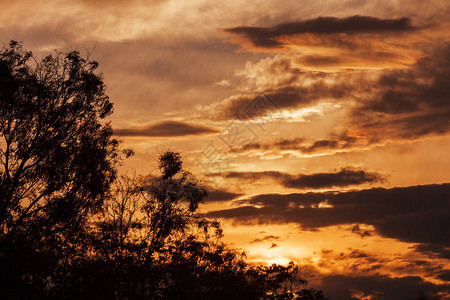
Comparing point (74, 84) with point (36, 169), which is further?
point (74, 84)

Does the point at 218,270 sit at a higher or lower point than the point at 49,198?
lower

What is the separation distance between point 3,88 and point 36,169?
5.12 meters

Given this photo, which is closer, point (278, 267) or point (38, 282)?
point (38, 282)

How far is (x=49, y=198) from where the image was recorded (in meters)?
29.1

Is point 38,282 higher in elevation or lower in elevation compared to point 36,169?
lower

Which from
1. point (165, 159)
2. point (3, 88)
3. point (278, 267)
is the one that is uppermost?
point (3, 88)

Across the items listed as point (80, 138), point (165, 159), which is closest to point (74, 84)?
point (80, 138)

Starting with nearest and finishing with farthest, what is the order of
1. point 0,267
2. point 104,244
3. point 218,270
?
point 0,267
point 104,244
point 218,270

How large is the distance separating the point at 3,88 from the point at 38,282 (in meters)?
11.6

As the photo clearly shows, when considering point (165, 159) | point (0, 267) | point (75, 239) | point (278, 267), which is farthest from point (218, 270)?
point (0, 267)

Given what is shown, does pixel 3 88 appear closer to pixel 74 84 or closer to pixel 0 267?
pixel 74 84

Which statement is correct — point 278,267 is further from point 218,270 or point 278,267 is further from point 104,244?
point 104,244

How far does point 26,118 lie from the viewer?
94.3ft

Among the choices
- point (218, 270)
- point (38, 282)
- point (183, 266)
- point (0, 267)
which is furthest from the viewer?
point (218, 270)
